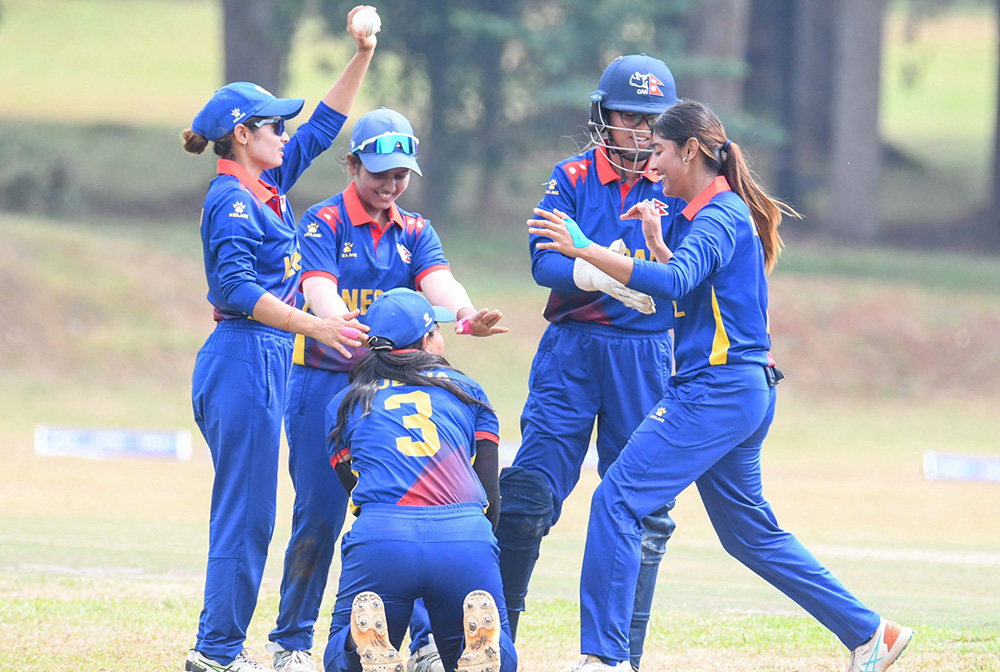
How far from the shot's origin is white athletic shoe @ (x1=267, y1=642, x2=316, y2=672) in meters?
5.93

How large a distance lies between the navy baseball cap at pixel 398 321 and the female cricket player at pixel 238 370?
29cm

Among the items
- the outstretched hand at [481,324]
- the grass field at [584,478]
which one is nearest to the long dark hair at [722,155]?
the outstretched hand at [481,324]

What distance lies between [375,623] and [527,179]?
29.2 metres

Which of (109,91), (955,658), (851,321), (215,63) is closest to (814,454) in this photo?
(851,321)

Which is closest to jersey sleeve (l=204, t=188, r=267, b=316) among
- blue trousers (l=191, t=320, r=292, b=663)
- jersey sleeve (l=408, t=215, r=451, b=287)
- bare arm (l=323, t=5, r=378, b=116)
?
blue trousers (l=191, t=320, r=292, b=663)

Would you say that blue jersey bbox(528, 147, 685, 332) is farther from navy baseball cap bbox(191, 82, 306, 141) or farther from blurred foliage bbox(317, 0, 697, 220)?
blurred foliage bbox(317, 0, 697, 220)

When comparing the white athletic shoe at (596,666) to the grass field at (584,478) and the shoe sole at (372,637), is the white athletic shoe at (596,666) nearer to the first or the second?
the shoe sole at (372,637)

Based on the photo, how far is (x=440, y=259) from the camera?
634 cm

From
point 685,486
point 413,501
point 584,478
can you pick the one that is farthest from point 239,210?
point 584,478

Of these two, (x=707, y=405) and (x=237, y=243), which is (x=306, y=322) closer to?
(x=237, y=243)

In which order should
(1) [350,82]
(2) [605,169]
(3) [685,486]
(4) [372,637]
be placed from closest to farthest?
(4) [372,637]
(3) [685,486]
(2) [605,169]
(1) [350,82]

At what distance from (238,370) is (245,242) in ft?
1.74

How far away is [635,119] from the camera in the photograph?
6.21m

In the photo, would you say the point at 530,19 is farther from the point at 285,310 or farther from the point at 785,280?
the point at 285,310
